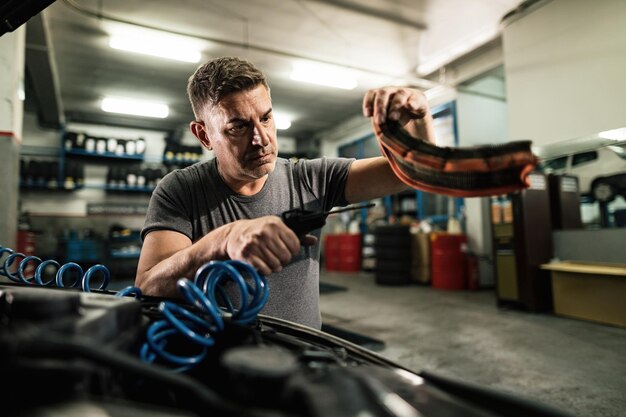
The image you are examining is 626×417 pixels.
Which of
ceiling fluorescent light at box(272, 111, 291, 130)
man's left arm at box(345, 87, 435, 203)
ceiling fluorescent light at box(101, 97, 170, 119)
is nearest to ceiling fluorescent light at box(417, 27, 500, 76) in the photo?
ceiling fluorescent light at box(272, 111, 291, 130)

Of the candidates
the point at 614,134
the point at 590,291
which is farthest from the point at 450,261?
the point at 614,134

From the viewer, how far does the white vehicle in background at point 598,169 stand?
3.37 m

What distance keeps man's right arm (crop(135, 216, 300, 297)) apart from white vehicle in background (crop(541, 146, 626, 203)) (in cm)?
396

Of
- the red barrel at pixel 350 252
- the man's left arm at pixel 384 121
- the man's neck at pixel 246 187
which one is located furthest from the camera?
the red barrel at pixel 350 252

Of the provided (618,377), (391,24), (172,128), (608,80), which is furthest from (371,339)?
(172,128)

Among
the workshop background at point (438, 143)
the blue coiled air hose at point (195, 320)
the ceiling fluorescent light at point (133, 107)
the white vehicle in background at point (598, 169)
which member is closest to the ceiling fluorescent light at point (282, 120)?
the workshop background at point (438, 143)

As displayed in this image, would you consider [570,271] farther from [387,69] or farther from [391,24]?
[387,69]

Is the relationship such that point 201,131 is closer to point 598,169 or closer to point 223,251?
point 223,251

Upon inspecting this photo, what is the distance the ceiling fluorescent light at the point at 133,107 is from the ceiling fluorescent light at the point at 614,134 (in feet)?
20.7

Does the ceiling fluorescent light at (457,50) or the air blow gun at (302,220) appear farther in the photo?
the ceiling fluorescent light at (457,50)

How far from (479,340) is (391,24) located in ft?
11.7

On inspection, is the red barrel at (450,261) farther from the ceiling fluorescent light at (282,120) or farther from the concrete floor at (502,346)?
the ceiling fluorescent light at (282,120)

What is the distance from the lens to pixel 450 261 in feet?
15.7

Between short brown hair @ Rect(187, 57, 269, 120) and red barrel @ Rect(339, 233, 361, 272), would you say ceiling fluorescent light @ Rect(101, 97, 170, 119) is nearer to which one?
red barrel @ Rect(339, 233, 361, 272)
